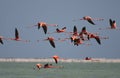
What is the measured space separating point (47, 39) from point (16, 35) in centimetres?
121

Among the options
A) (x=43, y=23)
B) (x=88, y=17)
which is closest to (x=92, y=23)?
(x=88, y=17)

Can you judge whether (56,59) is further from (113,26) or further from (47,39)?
(113,26)

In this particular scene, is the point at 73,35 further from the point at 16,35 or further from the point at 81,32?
the point at 16,35

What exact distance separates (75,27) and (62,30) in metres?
0.57

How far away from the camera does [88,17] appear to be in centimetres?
1800

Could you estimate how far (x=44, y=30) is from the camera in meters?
17.5

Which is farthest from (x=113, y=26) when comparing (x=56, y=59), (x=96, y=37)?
(x=56, y=59)

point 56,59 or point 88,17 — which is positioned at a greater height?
point 88,17

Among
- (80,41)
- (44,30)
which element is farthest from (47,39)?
(80,41)

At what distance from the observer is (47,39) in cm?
1756

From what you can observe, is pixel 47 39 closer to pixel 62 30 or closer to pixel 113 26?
pixel 62 30

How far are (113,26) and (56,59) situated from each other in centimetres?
235

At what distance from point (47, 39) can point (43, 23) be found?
0.80m

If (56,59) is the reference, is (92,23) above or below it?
above
